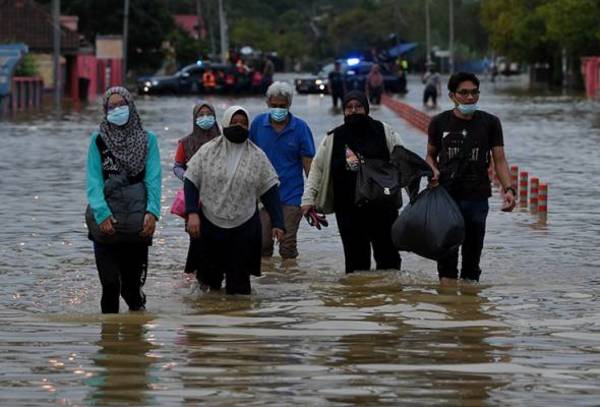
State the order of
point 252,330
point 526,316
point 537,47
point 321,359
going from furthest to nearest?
point 537,47 < point 526,316 < point 252,330 < point 321,359

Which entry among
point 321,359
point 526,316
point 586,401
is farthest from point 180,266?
point 586,401

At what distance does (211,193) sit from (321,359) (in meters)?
2.72

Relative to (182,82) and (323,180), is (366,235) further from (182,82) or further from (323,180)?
(182,82)

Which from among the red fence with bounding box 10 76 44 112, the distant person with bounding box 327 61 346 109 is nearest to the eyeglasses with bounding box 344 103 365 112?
the red fence with bounding box 10 76 44 112

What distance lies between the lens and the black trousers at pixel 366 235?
14.3 meters

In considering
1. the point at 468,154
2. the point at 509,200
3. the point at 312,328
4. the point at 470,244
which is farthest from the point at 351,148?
the point at 312,328

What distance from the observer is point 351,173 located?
14.1 metres

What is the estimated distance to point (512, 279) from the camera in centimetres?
1508

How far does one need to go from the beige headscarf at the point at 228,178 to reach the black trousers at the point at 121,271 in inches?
31.8

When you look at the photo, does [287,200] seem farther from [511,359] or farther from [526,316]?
[511,359]

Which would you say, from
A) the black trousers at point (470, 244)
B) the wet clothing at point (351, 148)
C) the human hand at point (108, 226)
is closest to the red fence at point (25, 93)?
the wet clothing at point (351, 148)

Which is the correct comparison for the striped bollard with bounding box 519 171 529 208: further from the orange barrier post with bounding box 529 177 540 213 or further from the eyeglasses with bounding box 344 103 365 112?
the eyeglasses with bounding box 344 103 365 112

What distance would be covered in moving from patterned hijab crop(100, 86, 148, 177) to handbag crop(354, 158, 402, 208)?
249cm

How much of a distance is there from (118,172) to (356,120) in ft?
8.63
